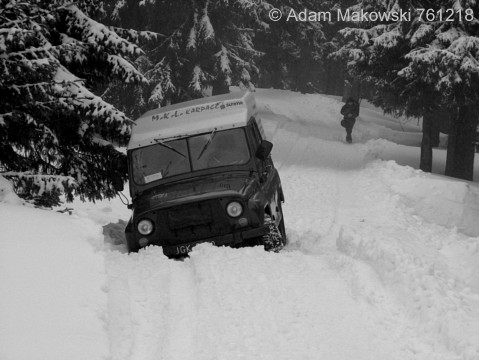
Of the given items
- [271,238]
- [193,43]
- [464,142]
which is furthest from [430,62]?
[271,238]

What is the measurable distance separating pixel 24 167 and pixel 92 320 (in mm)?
4424

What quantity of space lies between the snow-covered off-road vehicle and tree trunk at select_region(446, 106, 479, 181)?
1068 cm

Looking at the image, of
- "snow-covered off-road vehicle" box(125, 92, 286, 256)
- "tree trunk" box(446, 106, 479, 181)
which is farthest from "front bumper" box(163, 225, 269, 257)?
"tree trunk" box(446, 106, 479, 181)

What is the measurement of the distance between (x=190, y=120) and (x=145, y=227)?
78.0 inches

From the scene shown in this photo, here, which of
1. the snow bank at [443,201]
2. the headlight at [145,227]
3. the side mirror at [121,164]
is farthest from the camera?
the snow bank at [443,201]

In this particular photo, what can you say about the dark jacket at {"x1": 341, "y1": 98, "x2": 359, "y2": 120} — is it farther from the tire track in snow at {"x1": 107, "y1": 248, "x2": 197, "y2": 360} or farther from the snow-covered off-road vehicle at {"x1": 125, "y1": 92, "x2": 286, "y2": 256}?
the tire track in snow at {"x1": 107, "y1": 248, "x2": 197, "y2": 360}

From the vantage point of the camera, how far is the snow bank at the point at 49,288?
4164 mm

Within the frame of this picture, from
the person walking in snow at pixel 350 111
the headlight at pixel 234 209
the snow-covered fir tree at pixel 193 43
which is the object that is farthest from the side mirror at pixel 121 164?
the person walking in snow at pixel 350 111

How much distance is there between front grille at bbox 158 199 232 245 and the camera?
7.45 meters

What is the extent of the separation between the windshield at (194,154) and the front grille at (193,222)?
3.33 ft

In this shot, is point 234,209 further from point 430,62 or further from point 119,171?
point 430,62

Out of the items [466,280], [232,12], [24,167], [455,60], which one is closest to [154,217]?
[24,167]

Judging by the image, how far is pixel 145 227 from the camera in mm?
7566

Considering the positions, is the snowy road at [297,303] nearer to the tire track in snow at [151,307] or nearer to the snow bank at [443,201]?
the tire track in snow at [151,307]
